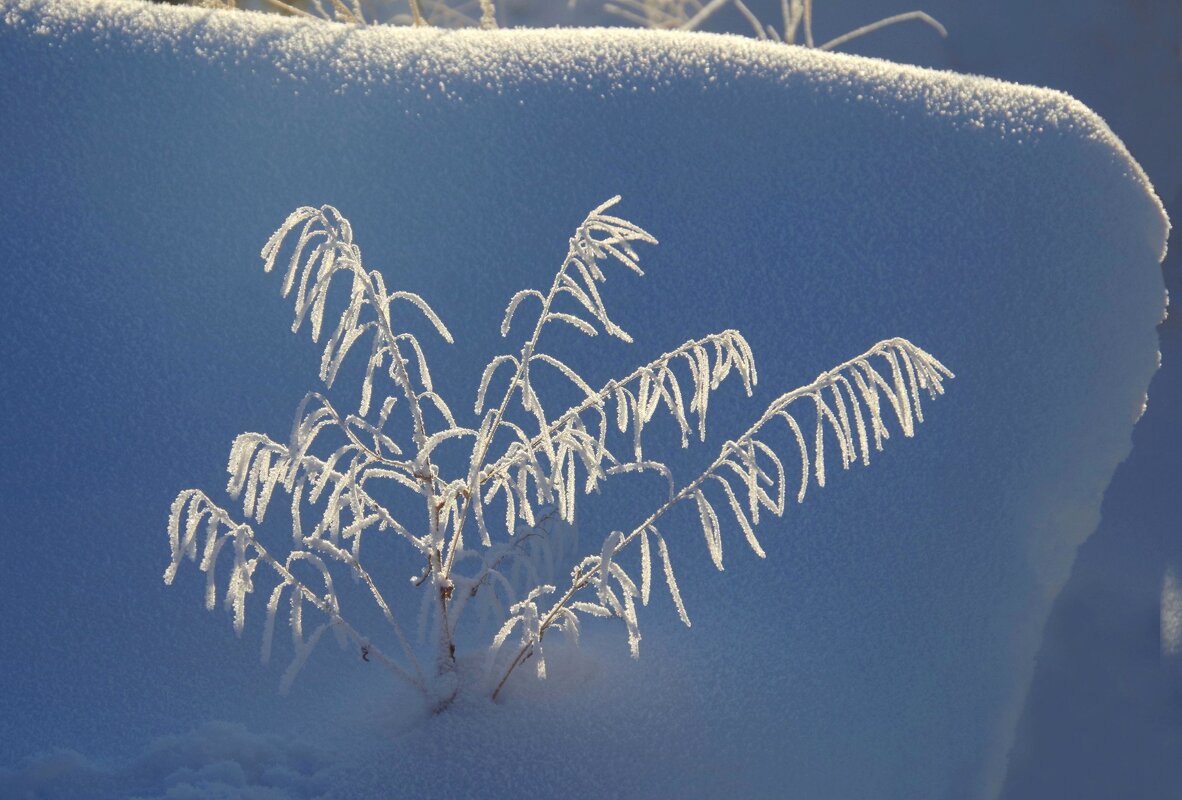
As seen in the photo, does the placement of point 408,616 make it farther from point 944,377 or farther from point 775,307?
point 944,377

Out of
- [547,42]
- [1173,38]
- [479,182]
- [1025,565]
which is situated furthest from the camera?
[1173,38]

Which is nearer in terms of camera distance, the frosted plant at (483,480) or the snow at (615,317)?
the frosted plant at (483,480)

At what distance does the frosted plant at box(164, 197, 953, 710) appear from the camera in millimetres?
1077

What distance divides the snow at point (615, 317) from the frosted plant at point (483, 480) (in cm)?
6

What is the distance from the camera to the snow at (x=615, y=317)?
53.7 inches

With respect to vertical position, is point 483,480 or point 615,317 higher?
point 615,317

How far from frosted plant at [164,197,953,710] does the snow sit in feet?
0.21

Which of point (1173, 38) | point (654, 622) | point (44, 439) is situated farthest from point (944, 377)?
point (1173, 38)

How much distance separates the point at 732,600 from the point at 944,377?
0.50m

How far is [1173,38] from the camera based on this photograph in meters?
4.16

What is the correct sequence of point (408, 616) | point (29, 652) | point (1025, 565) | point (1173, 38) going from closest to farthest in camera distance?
1. point (29, 652)
2. point (408, 616)
3. point (1025, 565)
4. point (1173, 38)

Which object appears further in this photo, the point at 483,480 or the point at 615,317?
the point at 615,317

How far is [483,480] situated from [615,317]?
0.58m

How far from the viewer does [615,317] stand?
1.74 m
